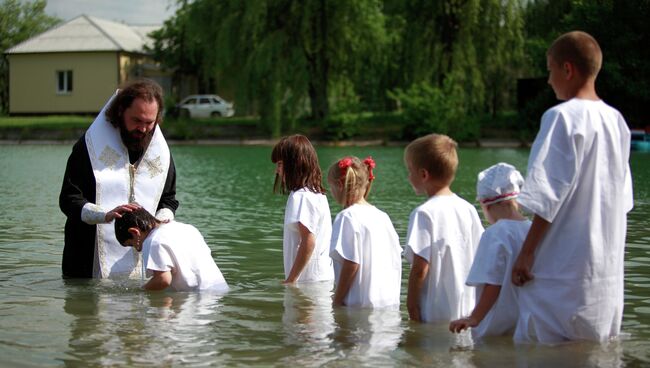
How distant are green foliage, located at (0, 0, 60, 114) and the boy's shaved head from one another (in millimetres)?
80660

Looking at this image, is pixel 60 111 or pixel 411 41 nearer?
pixel 411 41

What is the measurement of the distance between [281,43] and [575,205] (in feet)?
135

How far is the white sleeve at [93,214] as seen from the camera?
7.55m

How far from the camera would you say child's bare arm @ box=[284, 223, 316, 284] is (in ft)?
24.7

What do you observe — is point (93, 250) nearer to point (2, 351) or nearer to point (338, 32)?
point (2, 351)

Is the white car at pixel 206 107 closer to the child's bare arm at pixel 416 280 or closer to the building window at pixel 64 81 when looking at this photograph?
the building window at pixel 64 81

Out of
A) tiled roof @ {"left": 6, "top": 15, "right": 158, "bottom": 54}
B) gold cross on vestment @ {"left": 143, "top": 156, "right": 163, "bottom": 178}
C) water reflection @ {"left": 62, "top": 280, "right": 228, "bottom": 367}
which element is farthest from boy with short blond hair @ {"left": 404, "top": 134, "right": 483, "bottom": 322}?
tiled roof @ {"left": 6, "top": 15, "right": 158, "bottom": 54}

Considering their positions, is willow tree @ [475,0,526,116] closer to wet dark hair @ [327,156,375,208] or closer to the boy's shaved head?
wet dark hair @ [327,156,375,208]

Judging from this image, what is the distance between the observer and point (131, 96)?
24.8ft

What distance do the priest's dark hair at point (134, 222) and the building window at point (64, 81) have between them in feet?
215

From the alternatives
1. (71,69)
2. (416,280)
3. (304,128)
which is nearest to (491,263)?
(416,280)

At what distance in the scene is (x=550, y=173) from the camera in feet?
16.9

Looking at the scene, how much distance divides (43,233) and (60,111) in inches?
2342

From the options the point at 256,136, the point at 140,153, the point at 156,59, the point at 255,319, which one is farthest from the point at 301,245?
the point at 156,59
